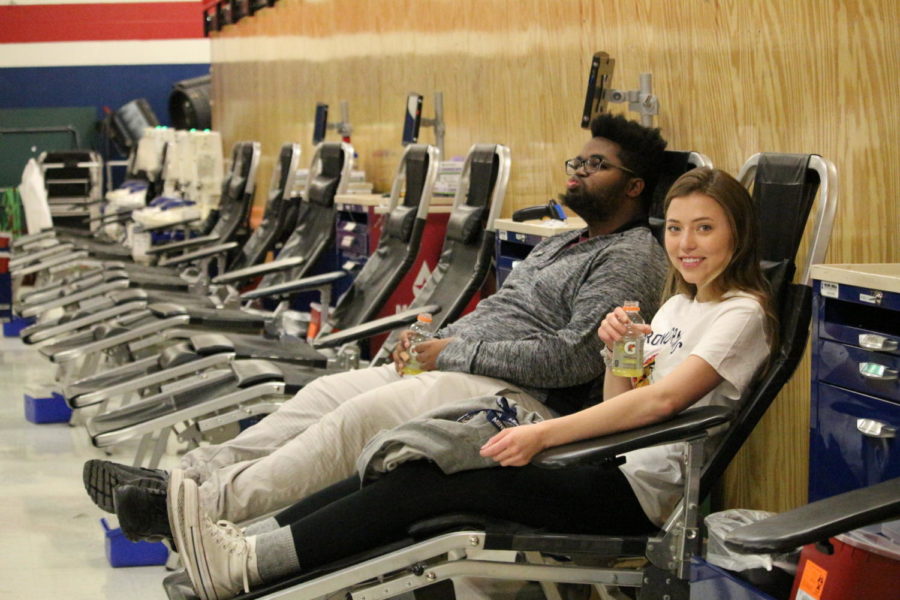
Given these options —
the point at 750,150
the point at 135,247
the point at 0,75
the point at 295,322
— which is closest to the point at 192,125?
the point at 0,75

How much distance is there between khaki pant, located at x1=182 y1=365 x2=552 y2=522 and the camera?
9.05 feet

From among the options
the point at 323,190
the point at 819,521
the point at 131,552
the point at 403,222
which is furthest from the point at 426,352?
the point at 323,190

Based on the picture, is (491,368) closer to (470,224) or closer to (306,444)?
(306,444)

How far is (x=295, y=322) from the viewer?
5996 millimetres

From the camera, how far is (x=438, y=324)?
4.27 meters

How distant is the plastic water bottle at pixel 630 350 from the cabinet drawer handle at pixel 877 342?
0.42 meters

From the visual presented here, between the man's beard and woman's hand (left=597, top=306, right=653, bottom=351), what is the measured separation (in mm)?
809

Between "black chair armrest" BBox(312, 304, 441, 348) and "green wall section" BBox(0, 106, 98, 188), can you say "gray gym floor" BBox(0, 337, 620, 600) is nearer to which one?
"black chair armrest" BBox(312, 304, 441, 348)

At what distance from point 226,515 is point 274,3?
23.9 ft

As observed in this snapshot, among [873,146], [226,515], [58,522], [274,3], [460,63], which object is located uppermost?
[274,3]

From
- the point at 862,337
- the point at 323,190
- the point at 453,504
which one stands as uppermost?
the point at 323,190

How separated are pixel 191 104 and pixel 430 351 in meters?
10.4

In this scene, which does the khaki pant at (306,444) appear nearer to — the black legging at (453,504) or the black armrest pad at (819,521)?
the black legging at (453,504)

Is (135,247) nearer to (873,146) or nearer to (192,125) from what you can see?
(192,125)
